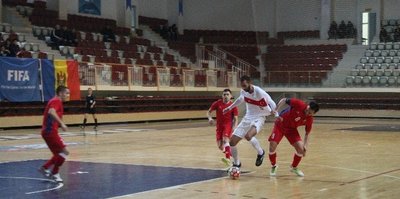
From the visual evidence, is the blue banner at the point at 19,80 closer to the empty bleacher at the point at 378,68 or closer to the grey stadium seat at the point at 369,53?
the empty bleacher at the point at 378,68

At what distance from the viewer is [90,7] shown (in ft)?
145

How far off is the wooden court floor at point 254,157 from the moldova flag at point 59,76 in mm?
5035

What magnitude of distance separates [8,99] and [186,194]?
20.7 m

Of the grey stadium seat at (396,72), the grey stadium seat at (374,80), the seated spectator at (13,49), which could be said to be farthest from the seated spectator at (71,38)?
the grey stadium seat at (396,72)

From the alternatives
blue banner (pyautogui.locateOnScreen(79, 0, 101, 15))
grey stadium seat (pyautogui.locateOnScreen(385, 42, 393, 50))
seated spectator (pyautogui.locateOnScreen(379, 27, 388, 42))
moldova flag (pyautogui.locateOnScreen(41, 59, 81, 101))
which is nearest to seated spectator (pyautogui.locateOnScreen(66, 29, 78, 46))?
moldova flag (pyautogui.locateOnScreen(41, 59, 81, 101))

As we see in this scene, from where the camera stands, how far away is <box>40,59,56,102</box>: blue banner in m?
30.8

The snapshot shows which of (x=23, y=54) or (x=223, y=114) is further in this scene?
(x=23, y=54)

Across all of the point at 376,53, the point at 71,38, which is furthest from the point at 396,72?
the point at 71,38

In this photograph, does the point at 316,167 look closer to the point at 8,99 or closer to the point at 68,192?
the point at 68,192

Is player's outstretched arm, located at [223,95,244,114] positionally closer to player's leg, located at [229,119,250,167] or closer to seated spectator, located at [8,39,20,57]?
player's leg, located at [229,119,250,167]

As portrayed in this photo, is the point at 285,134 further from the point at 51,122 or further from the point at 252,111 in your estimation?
the point at 51,122

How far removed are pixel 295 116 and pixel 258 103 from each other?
79cm

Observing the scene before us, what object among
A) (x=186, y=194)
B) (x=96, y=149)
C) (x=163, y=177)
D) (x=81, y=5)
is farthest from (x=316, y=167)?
(x=81, y=5)

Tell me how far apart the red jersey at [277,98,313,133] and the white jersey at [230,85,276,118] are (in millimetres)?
325
